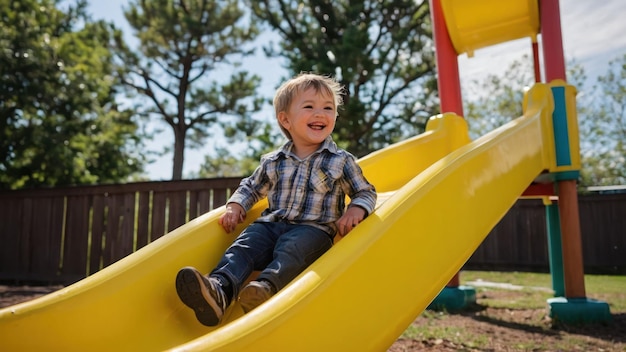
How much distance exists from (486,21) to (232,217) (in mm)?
4022

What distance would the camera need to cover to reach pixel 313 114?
2129 millimetres

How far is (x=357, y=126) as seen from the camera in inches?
521

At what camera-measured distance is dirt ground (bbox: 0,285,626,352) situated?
9.96ft

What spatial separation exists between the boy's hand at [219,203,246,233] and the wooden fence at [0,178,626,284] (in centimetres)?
445

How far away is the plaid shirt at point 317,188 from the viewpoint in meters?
2.08

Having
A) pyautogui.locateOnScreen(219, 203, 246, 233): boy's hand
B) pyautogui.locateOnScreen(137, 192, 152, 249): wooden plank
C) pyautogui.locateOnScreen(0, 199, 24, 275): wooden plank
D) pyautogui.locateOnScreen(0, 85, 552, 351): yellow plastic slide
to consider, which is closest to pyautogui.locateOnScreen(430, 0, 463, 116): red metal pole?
pyautogui.locateOnScreen(0, 85, 552, 351): yellow plastic slide

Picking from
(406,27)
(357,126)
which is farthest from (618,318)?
(406,27)

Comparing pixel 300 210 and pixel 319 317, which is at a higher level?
pixel 300 210

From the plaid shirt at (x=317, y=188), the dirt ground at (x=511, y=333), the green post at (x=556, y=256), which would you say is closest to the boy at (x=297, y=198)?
the plaid shirt at (x=317, y=188)

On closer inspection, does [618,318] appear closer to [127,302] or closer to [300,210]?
[300,210]

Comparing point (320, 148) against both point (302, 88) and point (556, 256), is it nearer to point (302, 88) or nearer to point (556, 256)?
point (302, 88)

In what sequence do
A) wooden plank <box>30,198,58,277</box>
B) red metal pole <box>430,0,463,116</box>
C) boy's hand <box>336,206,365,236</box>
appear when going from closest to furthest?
boy's hand <box>336,206,365,236</box>
red metal pole <box>430,0,463,116</box>
wooden plank <box>30,198,58,277</box>

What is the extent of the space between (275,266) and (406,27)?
43.8ft

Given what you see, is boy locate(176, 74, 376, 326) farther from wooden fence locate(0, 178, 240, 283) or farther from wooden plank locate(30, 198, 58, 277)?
wooden plank locate(30, 198, 58, 277)
